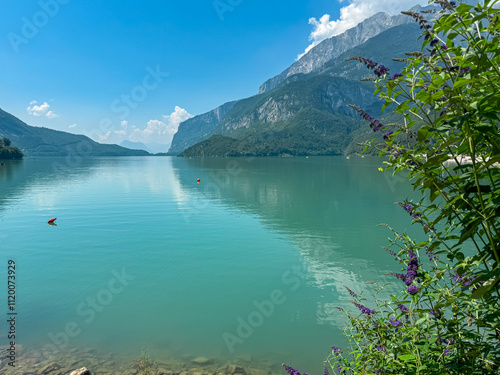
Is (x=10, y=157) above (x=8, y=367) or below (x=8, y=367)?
above

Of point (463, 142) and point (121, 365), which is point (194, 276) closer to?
point (121, 365)

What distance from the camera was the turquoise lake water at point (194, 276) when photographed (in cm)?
1129

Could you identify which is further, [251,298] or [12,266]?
[12,266]

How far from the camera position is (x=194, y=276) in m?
17.1

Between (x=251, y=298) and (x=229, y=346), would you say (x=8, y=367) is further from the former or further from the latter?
(x=251, y=298)

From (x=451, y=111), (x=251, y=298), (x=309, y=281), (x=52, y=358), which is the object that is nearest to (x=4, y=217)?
(x=52, y=358)

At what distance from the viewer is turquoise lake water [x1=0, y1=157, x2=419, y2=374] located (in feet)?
37.0

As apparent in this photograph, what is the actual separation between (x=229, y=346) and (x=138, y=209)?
29.1m

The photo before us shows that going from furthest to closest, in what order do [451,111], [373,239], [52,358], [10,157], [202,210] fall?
[10,157] → [202,210] → [373,239] → [52,358] → [451,111]

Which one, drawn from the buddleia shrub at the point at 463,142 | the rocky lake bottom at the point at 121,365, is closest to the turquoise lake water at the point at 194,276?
the rocky lake bottom at the point at 121,365

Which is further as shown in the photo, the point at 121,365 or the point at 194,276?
the point at 194,276

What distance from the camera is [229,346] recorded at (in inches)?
431

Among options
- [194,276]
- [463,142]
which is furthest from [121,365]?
[463,142]

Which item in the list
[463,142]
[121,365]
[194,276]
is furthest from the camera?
[194,276]
